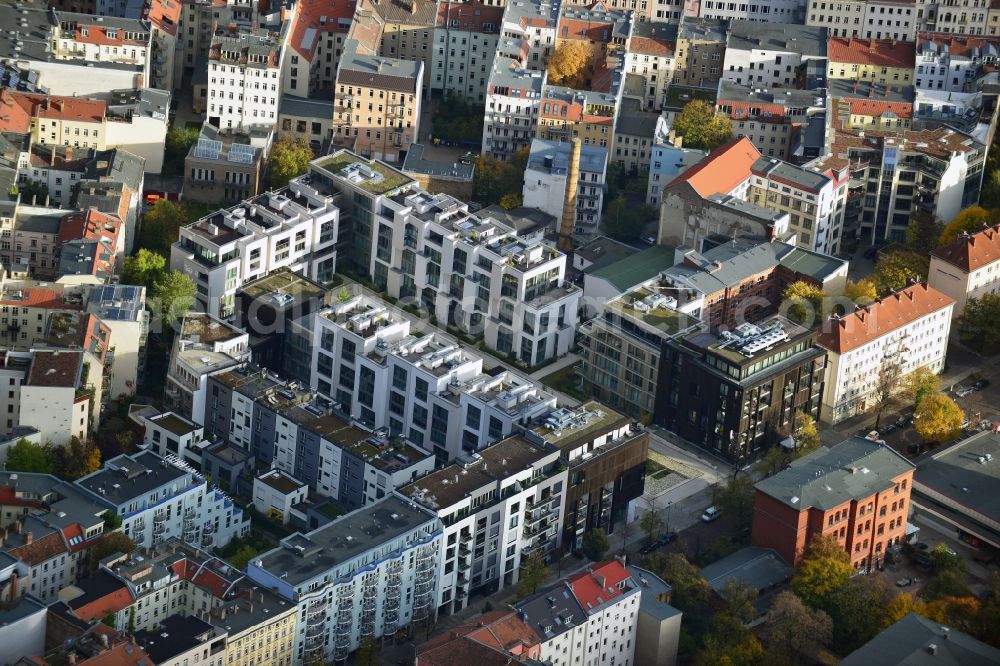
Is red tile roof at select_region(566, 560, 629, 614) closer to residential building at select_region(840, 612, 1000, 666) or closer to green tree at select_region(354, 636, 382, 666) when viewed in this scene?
green tree at select_region(354, 636, 382, 666)

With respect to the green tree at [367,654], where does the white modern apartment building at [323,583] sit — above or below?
above

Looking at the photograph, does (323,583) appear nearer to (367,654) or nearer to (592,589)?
(367,654)

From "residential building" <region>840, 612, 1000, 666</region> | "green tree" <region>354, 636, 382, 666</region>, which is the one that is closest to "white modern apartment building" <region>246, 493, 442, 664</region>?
"green tree" <region>354, 636, 382, 666</region>

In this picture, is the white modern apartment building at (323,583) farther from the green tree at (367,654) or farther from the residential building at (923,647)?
the residential building at (923,647)

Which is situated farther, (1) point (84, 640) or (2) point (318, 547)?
(2) point (318, 547)

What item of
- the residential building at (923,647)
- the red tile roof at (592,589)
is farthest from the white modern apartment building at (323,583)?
the residential building at (923,647)

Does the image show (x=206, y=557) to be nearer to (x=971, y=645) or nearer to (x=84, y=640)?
(x=84, y=640)

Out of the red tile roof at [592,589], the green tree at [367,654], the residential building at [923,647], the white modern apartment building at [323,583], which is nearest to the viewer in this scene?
the residential building at [923,647]

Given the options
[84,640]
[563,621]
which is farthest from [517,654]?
[84,640]
